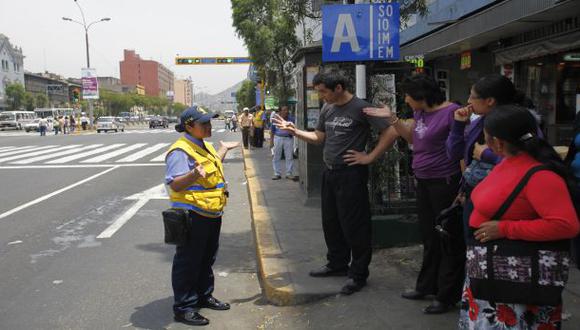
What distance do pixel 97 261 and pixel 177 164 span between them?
2813 mm

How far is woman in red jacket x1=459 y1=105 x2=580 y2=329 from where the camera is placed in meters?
2.31

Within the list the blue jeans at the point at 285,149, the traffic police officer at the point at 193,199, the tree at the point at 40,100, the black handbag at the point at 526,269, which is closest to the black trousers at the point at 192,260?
the traffic police officer at the point at 193,199

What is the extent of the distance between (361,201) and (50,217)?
605 centimetres

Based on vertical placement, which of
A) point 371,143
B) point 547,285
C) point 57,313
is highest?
point 371,143

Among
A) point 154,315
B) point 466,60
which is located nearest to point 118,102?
point 466,60

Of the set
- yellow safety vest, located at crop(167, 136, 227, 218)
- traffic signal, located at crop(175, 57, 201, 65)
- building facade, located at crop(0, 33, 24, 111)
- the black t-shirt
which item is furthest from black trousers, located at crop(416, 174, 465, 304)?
building facade, located at crop(0, 33, 24, 111)

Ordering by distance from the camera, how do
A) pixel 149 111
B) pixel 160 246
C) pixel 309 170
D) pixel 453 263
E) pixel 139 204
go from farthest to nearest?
pixel 149 111 → pixel 139 204 → pixel 309 170 → pixel 160 246 → pixel 453 263

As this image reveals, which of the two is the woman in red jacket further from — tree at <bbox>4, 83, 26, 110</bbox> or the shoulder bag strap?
tree at <bbox>4, 83, 26, 110</bbox>

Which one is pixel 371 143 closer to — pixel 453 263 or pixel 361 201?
Answer: pixel 361 201

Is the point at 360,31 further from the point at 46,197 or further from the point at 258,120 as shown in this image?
the point at 258,120

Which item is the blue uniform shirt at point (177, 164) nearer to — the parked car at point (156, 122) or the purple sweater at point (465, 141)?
the purple sweater at point (465, 141)

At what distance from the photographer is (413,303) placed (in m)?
4.24

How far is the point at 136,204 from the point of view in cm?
977

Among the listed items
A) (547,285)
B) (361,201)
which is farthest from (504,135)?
(361,201)
